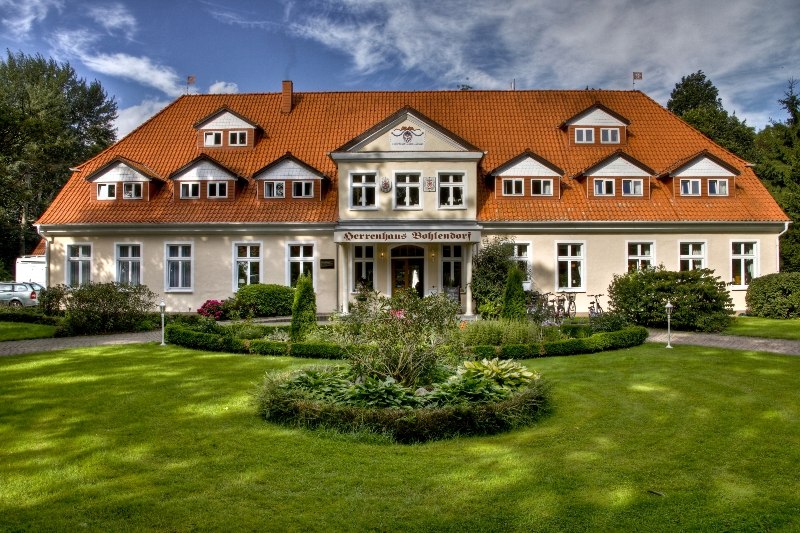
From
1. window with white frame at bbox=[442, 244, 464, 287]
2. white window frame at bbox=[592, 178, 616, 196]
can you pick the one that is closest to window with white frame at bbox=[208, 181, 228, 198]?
window with white frame at bbox=[442, 244, 464, 287]

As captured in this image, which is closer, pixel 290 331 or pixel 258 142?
pixel 290 331

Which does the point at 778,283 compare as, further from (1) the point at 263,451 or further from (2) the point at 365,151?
(1) the point at 263,451

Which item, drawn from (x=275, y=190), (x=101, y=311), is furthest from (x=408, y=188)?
(x=101, y=311)

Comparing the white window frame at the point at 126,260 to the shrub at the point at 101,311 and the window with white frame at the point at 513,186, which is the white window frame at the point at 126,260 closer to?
the shrub at the point at 101,311

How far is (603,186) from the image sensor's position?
24.3m

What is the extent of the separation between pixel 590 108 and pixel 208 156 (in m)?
16.7

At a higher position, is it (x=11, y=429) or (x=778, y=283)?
(x=778, y=283)

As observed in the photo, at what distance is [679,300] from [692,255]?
7703mm

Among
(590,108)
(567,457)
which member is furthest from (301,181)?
(567,457)

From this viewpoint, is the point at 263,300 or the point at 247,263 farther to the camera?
the point at 247,263

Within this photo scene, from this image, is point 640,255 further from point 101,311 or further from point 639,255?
point 101,311

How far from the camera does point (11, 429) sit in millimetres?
7391

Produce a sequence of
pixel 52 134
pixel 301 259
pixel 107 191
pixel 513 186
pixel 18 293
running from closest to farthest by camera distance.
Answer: pixel 301 259, pixel 513 186, pixel 107 191, pixel 18 293, pixel 52 134

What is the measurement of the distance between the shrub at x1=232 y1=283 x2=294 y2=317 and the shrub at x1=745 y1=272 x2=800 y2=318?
17422 millimetres
